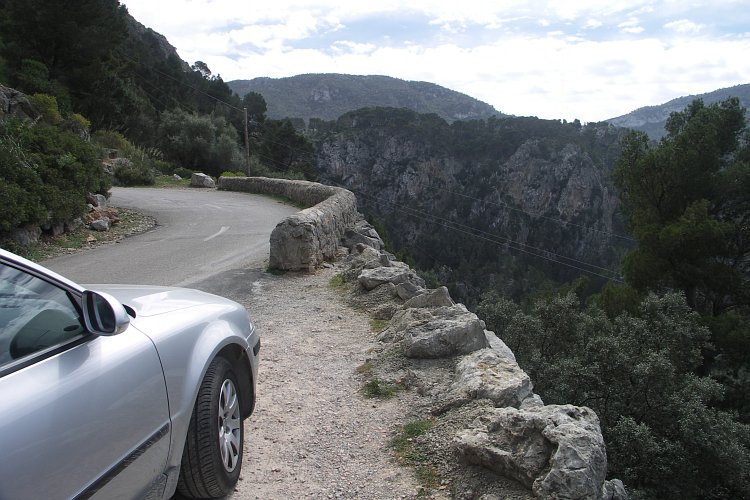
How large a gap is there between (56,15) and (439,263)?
2702 inches

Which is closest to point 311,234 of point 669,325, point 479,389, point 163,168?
point 479,389

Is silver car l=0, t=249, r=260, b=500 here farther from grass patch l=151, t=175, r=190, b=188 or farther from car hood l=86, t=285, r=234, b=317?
grass patch l=151, t=175, r=190, b=188

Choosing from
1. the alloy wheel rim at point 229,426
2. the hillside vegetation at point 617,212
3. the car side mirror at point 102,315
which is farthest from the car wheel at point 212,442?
the hillside vegetation at point 617,212

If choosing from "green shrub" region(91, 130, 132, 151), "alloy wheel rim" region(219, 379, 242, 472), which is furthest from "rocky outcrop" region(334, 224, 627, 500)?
"green shrub" region(91, 130, 132, 151)

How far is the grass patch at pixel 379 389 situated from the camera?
4.79 metres

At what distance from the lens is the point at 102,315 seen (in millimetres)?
2293

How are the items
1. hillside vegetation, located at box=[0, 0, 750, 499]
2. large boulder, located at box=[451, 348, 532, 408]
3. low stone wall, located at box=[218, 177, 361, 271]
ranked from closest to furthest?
large boulder, located at box=[451, 348, 532, 408]
low stone wall, located at box=[218, 177, 361, 271]
hillside vegetation, located at box=[0, 0, 750, 499]

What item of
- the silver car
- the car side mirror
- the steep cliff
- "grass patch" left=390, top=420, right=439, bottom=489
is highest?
the car side mirror

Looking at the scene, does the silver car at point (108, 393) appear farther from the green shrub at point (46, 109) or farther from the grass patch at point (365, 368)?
the green shrub at point (46, 109)

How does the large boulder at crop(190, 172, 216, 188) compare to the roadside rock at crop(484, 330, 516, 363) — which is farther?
the large boulder at crop(190, 172, 216, 188)

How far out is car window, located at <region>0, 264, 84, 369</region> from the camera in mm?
2027

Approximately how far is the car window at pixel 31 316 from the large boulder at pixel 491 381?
2929 mm

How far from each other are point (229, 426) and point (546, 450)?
1.84 meters

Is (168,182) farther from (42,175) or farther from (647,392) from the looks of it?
(647,392)
